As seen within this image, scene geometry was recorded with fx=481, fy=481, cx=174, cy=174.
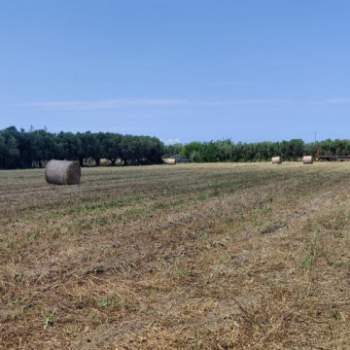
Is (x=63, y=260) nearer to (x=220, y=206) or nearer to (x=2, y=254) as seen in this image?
(x=2, y=254)

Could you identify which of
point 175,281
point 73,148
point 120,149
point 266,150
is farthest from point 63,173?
point 266,150

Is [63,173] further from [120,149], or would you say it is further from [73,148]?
[120,149]

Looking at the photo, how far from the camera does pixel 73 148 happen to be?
276 ft

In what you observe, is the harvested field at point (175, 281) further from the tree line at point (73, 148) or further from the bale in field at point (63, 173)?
the tree line at point (73, 148)

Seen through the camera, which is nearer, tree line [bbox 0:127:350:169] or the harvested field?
the harvested field

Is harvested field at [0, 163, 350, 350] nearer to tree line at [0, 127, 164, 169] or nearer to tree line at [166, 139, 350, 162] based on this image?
tree line at [0, 127, 164, 169]

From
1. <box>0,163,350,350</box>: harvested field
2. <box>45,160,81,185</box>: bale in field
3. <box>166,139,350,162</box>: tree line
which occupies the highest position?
<box>166,139,350,162</box>: tree line

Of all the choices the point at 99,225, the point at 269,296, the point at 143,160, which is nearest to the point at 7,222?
the point at 99,225

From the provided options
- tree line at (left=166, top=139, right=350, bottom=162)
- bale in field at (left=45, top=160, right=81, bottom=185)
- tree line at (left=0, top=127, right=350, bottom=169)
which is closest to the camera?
bale in field at (left=45, top=160, right=81, bottom=185)

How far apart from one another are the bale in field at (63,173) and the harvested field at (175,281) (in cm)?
1256

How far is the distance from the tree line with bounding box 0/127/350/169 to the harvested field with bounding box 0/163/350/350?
219 ft

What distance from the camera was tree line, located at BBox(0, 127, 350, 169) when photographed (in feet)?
252

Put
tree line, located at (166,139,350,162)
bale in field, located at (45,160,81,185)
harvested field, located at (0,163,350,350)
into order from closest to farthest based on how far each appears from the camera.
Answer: harvested field, located at (0,163,350,350) → bale in field, located at (45,160,81,185) → tree line, located at (166,139,350,162)

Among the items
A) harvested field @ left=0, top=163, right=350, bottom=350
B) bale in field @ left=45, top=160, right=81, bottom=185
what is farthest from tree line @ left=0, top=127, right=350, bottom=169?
harvested field @ left=0, top=163, right=350, bottom=350
